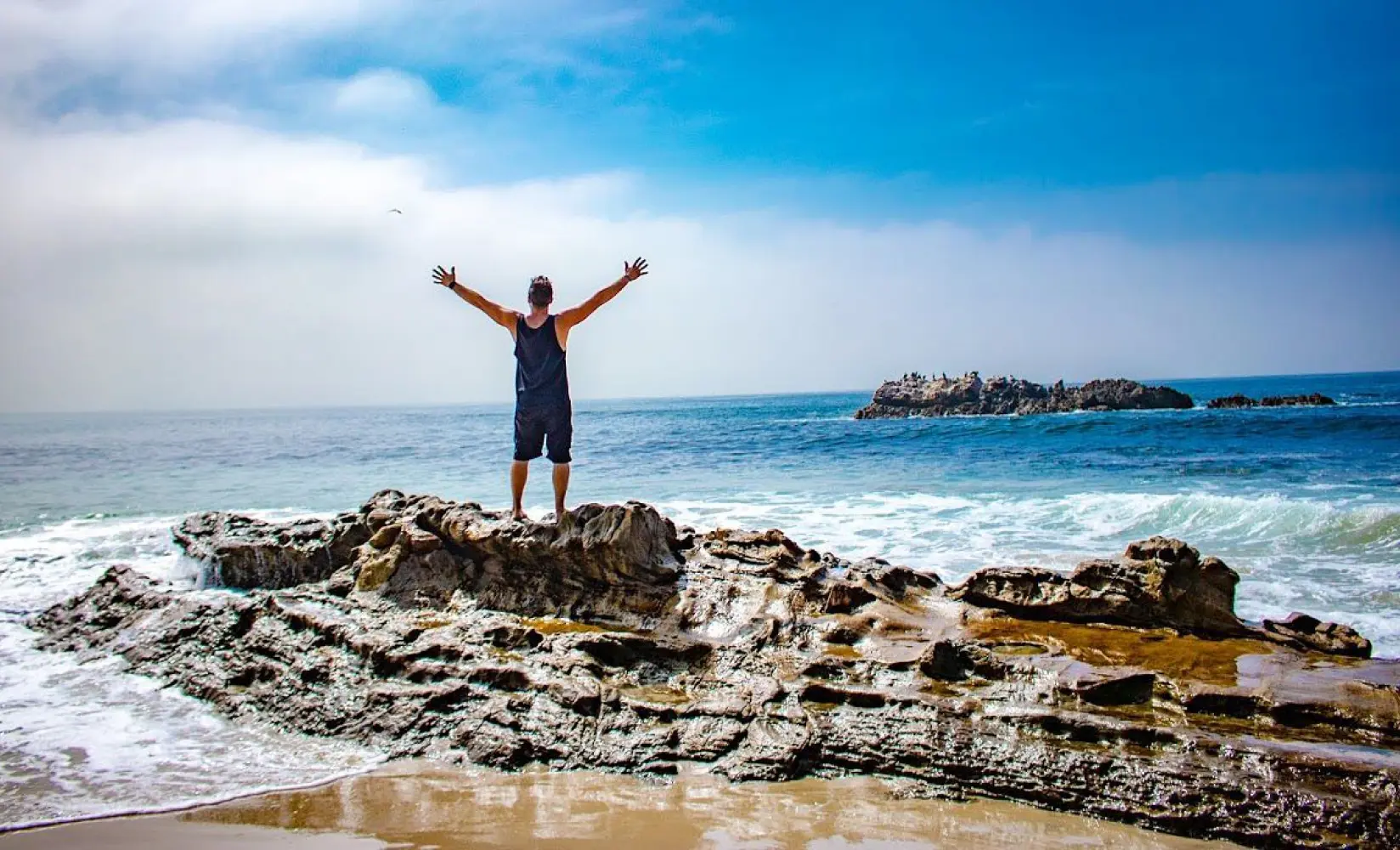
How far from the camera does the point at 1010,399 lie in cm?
5584

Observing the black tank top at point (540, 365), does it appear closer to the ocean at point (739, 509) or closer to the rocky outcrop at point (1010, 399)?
the ocean at point (739, 509)

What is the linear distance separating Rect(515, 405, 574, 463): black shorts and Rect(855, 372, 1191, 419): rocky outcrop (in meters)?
50.8

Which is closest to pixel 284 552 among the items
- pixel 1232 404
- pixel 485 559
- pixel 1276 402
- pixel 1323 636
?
pixel 485 559

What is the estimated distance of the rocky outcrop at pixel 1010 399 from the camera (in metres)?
54.6

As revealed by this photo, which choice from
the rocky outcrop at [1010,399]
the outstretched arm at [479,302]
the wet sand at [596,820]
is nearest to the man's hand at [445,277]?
the outstretched arm at [479,302]

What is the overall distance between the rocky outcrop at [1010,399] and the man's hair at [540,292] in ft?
167

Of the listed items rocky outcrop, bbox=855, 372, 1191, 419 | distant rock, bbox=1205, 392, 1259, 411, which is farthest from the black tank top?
distant rock, bbox=1205, 392, 1259, 411

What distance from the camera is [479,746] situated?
434 centimetres

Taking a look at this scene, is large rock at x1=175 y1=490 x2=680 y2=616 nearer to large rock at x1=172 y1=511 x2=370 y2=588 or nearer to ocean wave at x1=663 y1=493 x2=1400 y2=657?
large rock at x1=172 y1=511 x2=370 y2=588

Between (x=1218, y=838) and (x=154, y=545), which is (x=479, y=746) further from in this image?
(x=154, y=545)

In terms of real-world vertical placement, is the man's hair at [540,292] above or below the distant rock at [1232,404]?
above

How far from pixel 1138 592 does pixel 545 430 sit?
4700 millimetres

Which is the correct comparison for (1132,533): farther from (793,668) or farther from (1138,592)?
(793,668)

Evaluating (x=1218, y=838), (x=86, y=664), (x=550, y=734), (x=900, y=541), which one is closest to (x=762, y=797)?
(x=550, y=734)
